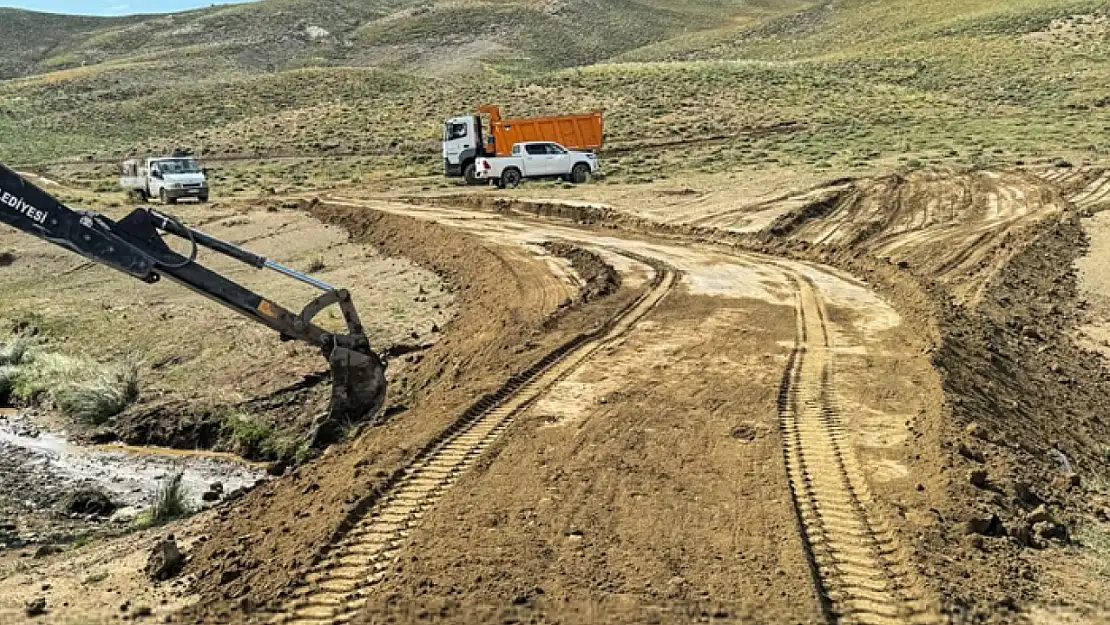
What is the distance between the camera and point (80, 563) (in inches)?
345

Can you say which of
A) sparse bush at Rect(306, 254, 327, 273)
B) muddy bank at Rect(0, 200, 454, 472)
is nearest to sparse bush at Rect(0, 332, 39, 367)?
muddy bank at Rect(0, 200, 454, 472)

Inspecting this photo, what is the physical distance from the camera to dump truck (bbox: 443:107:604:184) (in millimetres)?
45375

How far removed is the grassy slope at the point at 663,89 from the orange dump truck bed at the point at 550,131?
1.92 m

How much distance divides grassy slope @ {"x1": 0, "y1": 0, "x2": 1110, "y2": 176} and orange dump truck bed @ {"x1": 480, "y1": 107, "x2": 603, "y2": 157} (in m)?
1.92

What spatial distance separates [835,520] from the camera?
8.16 meters

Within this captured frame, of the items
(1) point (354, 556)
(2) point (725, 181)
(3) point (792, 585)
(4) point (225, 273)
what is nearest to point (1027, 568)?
(3) point (792, 585)

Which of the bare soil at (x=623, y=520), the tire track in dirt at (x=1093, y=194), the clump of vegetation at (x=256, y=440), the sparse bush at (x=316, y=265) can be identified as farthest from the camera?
the tire track in dirt at (x=1093, y=194)

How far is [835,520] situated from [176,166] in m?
36.7

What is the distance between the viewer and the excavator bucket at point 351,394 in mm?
11914

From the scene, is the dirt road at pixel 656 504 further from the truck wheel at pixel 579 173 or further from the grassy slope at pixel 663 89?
the truck wheel at pixel 579 173

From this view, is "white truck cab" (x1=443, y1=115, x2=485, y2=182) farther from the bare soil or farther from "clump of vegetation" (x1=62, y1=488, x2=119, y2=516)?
the bare soil

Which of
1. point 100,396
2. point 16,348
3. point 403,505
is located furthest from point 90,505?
point 16,348

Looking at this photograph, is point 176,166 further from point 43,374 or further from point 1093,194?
point 1093,194

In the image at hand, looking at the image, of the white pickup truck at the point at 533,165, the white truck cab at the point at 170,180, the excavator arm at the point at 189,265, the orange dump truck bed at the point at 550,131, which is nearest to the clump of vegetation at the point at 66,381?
the excavator arm at the point at 189,265
